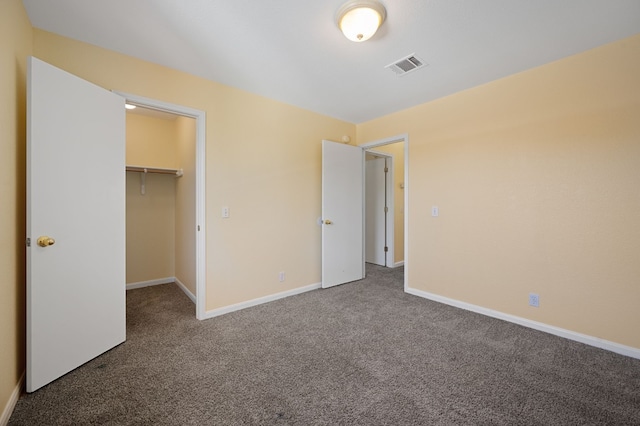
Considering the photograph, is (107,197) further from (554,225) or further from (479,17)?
(554,225)

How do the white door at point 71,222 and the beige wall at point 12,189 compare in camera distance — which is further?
the white door at point 71,222

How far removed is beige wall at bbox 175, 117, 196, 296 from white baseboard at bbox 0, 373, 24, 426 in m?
1.62

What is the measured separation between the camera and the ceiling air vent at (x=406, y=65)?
7.43 feet

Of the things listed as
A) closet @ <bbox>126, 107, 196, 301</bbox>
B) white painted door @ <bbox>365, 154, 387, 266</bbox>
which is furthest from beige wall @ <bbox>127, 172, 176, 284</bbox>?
white painted door @ <bbox>365, 154, 387, 266</bbox>

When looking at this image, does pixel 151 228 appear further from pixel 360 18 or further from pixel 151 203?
pixel 360 18

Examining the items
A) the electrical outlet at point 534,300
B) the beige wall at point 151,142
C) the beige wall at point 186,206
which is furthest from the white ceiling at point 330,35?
the electrical outlet at point 534,300

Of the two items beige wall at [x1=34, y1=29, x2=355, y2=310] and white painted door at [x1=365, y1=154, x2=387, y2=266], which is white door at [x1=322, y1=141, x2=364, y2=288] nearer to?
beige wall at [x1=34, y1=29, x2=355, y2=310]

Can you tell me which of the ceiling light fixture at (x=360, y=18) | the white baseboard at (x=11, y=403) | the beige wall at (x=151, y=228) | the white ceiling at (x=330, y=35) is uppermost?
the white ceiling at (x=330, y=35)

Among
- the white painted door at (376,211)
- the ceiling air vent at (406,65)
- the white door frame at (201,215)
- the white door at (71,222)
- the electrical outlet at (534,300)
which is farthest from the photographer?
the white painted door at (376,211)

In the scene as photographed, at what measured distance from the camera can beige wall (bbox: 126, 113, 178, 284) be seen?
3.60 meters

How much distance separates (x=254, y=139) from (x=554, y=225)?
3.11 m

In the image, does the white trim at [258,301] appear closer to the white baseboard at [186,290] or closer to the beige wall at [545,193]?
the white baseboard at [186,290]

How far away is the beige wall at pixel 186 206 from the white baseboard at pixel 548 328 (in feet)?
9.96

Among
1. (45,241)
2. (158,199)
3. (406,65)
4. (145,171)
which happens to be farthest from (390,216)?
(45,241)
